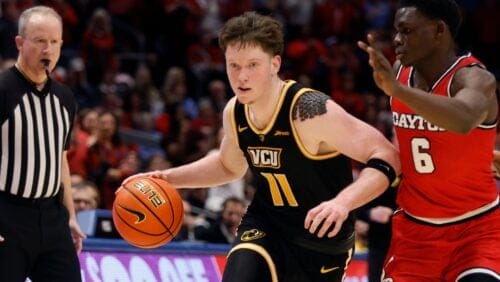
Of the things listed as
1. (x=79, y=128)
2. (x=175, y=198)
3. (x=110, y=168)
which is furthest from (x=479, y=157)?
(x=79, y=128)

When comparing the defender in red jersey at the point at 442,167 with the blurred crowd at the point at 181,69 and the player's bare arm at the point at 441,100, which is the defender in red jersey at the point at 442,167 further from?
the blurred crowd at the point at 181,69

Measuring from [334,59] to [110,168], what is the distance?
7045mm

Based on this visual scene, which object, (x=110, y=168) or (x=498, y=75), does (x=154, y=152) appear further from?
(x=498, y=75)

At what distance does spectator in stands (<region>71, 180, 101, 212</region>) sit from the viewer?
922 centimetres

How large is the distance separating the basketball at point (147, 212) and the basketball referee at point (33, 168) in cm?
45

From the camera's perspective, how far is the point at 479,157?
532cm

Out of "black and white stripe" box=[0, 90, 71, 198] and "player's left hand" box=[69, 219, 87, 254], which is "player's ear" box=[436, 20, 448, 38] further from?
"player's left hand" box=[69, 219, 87, 254]

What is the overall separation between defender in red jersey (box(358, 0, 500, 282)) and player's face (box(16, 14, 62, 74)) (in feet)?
6.58

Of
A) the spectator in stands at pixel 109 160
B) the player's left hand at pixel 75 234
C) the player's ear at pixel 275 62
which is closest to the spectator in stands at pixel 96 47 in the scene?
the spectator in stands at pixel 109 160

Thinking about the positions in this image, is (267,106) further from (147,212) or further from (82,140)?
(82,140)

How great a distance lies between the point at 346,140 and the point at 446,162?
1.68ft

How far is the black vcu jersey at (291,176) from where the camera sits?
5520mm

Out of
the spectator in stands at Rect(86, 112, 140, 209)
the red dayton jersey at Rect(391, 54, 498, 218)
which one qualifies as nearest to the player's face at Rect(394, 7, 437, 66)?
the red dayton jersey at Rect(391, 54, 498, 218)

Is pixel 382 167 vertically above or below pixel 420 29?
below
